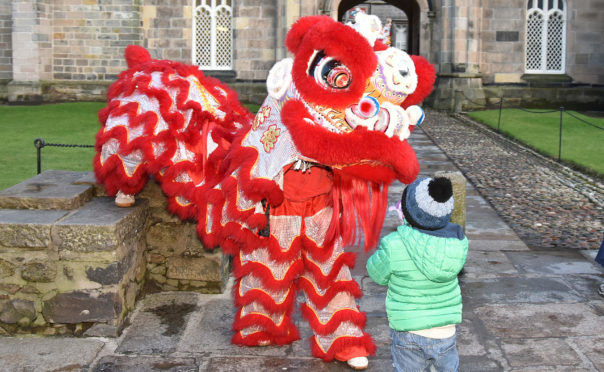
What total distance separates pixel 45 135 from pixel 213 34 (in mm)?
7319

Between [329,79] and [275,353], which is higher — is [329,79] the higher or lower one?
the higher one

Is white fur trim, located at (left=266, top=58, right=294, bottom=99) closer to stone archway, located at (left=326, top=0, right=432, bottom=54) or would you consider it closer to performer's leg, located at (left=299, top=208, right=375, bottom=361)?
performer's leg, located at (left=299, top=208, right=375, bottom=361)

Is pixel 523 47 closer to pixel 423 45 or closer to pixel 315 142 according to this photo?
pixel 423 45

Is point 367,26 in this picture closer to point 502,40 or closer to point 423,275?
point 423,275

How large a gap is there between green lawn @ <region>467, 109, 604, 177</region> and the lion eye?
7.56 metres

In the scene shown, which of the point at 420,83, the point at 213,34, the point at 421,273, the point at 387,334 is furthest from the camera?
the point at 213,34

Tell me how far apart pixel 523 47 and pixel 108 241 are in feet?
57.0

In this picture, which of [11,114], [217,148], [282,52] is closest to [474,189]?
[217,148]

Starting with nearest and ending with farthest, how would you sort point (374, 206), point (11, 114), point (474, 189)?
point (374, 206)
point (474, 189)
point (11, 114)

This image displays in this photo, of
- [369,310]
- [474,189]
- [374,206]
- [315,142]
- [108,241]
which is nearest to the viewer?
[315,142]

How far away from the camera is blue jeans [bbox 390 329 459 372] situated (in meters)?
3.30

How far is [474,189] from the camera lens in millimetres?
9586

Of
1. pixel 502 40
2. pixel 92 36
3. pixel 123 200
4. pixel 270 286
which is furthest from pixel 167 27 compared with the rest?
pixel 270 286

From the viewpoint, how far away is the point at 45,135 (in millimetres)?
14281
